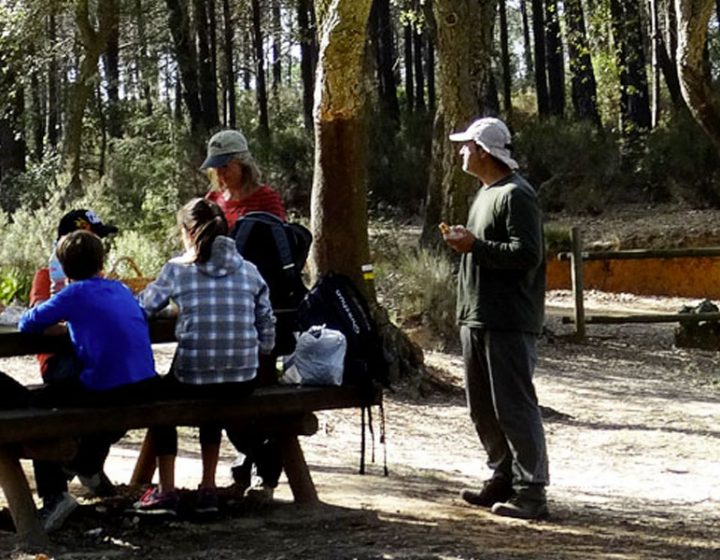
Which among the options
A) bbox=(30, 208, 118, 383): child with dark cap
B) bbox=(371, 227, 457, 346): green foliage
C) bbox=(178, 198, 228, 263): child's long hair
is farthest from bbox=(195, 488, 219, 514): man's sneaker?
bbox=(371, 227, 457, 346): green foliage

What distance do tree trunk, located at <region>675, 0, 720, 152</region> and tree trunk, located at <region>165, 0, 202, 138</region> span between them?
58.2ft

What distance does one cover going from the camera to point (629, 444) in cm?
978

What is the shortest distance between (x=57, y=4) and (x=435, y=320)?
52.4 feet

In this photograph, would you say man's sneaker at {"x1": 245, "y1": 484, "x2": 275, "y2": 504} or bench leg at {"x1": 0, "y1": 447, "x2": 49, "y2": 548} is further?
man's sneaker at {"x1": 245, "y1": 484, "x2": 275, "y2": 504}

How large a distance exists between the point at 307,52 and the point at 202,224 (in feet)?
112

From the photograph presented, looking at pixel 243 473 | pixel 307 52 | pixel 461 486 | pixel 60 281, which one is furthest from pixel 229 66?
pixel 243 473

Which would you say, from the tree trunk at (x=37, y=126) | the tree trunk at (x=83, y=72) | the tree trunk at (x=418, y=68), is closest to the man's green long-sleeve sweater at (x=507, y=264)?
the tree trunk at (x=83, y=72)

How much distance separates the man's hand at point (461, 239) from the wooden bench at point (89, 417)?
2.71 ft

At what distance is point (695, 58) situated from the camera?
14297 millimetres

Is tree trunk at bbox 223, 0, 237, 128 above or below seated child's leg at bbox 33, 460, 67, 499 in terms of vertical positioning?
above

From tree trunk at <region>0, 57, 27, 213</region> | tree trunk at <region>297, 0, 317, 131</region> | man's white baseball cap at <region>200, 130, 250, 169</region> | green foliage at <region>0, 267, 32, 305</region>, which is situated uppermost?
tree trunk at <region>297, 0, 317, 131</region>

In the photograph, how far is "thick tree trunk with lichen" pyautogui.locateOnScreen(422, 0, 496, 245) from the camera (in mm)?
14812

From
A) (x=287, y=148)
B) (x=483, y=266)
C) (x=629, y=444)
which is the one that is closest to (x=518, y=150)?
(x=287, y=148)

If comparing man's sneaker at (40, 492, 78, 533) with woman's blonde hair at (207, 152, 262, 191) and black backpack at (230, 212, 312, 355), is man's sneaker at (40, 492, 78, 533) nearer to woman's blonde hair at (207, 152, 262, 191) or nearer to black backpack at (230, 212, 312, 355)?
black backpack at (230, 212, 312, 355)
